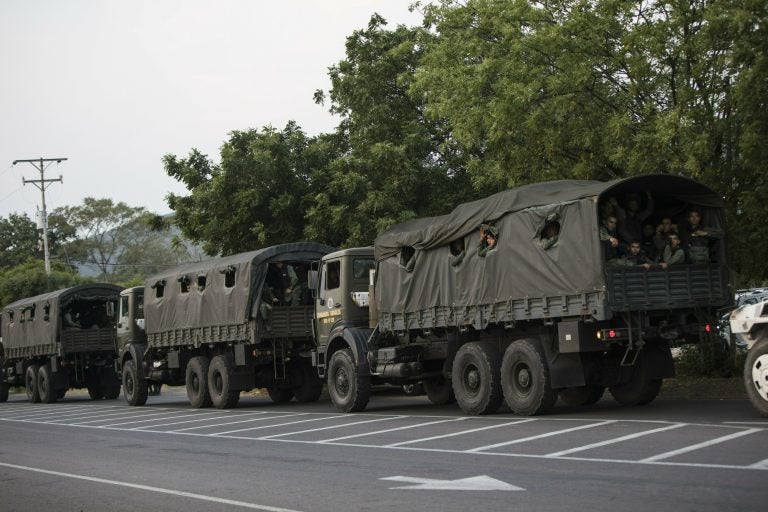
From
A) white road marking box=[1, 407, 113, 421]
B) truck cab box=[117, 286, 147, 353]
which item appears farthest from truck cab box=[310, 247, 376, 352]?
truck cab box=[117, 286, 147, 353]

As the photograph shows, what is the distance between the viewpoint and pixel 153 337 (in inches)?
1089

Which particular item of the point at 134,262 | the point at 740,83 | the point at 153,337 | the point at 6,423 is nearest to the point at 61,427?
the point at 6,423

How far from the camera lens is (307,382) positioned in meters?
25.4

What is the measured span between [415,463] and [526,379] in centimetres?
480

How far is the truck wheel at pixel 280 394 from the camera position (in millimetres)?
26406

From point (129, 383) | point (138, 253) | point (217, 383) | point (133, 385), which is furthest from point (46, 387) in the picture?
point (138, 253)

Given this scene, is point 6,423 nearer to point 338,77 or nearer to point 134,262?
point 338,77

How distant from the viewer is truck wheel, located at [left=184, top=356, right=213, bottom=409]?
2514 cm

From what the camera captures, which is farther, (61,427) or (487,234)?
(61,427)

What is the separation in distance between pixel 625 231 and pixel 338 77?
17.7 meters

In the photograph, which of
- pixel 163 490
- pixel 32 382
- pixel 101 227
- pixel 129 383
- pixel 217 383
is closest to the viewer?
pixel 163 490

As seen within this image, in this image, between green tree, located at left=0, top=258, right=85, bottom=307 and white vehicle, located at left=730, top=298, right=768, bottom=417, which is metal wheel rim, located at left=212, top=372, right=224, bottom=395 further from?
green tree, located at left=0, top=258, right=85, bottom=307

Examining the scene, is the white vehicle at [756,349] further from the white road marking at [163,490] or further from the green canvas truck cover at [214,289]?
the green canvas truck cover at [214,289]

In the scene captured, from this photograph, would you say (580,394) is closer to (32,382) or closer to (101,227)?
(32,382)
